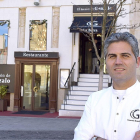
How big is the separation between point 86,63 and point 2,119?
22.5 ft

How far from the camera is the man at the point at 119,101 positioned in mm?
1881

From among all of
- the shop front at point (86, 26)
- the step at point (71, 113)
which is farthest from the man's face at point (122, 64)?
the step at point (71, 113)

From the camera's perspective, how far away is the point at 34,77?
1455cm

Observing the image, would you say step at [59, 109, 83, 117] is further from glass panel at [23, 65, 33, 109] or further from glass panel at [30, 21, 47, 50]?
glass panel at [30, 21, 47, 50]

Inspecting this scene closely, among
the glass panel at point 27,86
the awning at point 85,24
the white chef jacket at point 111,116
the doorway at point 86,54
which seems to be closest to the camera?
the white chef jacket at point 111,116

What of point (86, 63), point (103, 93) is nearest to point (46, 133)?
point (103, 93)

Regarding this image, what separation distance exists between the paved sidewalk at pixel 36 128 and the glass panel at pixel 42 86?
2.64m

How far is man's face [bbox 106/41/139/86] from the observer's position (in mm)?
1915

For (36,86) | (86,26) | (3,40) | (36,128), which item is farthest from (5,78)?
(36,128)

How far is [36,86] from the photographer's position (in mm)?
14609

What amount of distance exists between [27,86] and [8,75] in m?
1.18

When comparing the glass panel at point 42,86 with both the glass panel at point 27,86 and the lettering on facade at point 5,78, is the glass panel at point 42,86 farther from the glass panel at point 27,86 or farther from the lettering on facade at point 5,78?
the lettering on facade at point 5,78

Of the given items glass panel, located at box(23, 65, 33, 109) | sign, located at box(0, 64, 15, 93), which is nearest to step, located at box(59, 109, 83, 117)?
glass panel, located at box(23, 65, 33, 109)

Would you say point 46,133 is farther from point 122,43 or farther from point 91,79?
point 122,43
